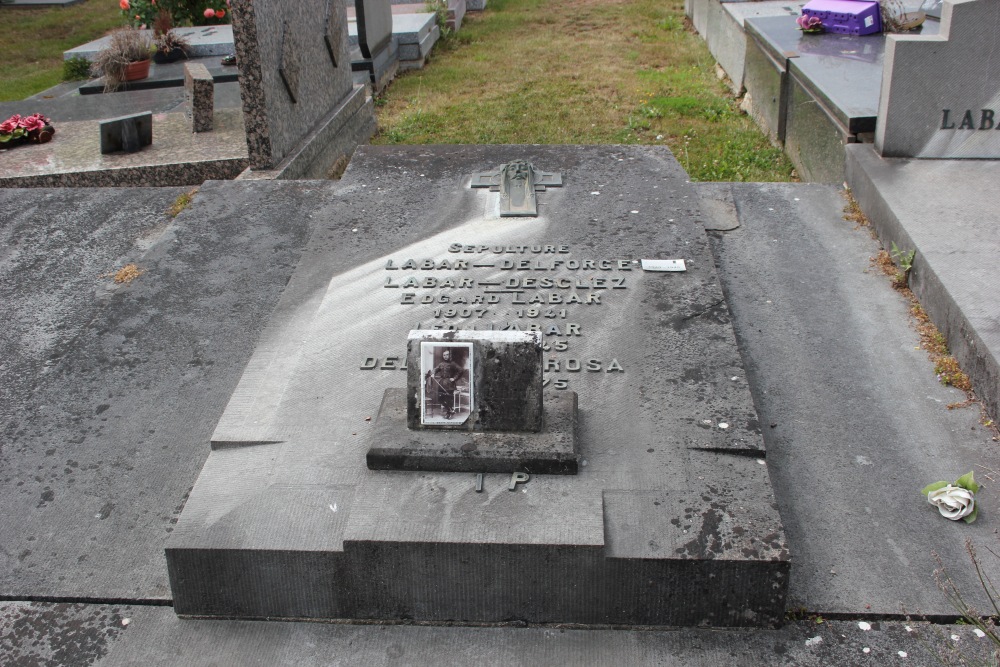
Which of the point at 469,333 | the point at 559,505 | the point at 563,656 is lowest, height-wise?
A: the point at 563,656

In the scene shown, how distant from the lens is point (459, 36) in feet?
38.3

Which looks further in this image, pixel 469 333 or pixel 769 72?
pixel 769 72

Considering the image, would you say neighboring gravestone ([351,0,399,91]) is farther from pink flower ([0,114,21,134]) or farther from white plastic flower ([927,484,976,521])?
white plastic flower ([927,484,976,521])

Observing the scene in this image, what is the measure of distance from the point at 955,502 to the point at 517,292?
5.38ft

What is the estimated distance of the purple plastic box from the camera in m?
6.98

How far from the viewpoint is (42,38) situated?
1328 cm

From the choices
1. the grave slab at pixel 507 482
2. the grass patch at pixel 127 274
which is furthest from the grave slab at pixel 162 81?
the grave slab at pixel 507 482

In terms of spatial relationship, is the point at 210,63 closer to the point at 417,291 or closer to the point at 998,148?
the point at 417,291

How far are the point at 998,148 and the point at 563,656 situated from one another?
3.92m

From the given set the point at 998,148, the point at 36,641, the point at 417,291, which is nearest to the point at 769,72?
the point at 998,148

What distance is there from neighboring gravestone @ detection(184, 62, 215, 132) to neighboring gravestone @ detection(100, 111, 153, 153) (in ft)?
1.20

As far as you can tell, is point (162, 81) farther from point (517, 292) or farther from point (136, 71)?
point (517, 292)

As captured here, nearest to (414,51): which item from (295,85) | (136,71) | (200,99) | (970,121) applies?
(136,71)

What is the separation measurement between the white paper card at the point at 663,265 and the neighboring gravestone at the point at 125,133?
396 cm
